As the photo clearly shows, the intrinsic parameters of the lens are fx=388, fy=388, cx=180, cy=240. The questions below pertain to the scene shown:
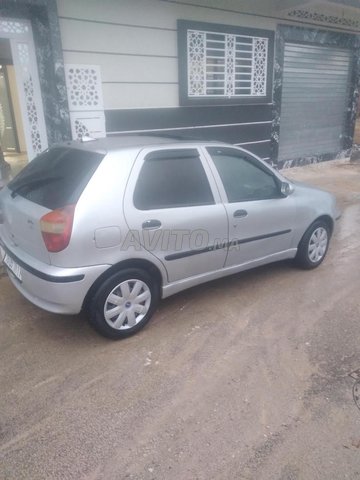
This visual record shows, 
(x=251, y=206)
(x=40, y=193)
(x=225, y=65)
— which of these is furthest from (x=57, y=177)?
(x=225, y=65)

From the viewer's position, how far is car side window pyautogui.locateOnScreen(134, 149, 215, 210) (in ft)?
10.1

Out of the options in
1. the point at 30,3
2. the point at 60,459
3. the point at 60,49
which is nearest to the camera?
the point at 60,459

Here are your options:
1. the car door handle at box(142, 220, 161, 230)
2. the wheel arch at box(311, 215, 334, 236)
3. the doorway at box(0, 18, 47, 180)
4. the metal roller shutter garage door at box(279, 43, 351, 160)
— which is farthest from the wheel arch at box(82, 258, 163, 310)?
the metal roller shutter garage door at box(279, 43, 351, 160)

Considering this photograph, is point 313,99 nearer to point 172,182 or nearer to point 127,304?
point 172,182

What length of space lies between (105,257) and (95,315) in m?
0.46

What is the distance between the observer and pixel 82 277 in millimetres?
2797

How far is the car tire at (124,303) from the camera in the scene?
295cm

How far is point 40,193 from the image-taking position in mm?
3033

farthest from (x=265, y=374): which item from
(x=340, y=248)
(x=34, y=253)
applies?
(x=340, y=248)

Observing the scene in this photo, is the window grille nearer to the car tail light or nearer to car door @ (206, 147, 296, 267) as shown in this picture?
car door @ (206, 147, 296, 267)

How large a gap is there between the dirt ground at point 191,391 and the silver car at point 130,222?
36cm

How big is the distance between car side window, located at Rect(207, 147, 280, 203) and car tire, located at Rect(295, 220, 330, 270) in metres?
0.72

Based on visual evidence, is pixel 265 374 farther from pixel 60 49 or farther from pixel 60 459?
pixel 60 49

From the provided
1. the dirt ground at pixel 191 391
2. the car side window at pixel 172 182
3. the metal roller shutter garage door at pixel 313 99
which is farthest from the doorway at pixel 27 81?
the metal roller shutter garage door at pixel 313 99
